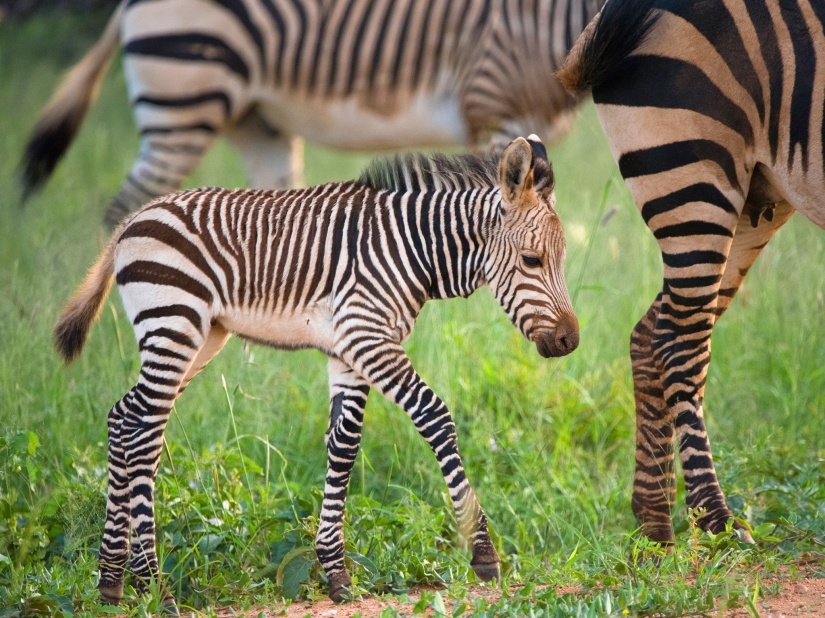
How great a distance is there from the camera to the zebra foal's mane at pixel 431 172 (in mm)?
3912

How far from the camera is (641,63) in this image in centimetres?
389

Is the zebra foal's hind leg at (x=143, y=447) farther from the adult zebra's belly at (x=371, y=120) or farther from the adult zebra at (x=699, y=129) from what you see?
the adult zebra's belly at (x=371, y=120)

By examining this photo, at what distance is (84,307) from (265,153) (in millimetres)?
4116

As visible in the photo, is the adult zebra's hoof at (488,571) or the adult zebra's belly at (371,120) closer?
the adult zebra's hoof at (488,571)

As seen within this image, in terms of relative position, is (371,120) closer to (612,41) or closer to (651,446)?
(612,41)

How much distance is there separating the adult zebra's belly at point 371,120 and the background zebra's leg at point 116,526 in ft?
12.7

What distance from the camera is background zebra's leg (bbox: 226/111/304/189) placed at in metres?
7.64

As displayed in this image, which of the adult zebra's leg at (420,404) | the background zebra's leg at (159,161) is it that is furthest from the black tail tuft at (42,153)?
the adult zebra's leg at (420,404)

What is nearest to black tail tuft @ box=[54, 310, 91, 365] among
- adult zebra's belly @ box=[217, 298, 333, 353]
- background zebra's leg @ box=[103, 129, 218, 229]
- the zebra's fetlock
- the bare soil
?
adult zebra's belly @ box=[217, 298, 333, 353]

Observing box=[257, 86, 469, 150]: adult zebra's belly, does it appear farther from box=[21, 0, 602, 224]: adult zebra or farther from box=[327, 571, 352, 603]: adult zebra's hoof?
box=[327, 571, 352, 603]: adult zebra's hoof

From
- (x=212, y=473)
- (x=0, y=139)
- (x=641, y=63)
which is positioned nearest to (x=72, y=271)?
(x=212, y=473)

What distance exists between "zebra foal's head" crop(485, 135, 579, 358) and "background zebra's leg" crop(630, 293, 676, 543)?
851 mm

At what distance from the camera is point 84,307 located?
3.89 meters

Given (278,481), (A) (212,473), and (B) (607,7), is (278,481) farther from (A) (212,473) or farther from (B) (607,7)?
(B) (607,7)
